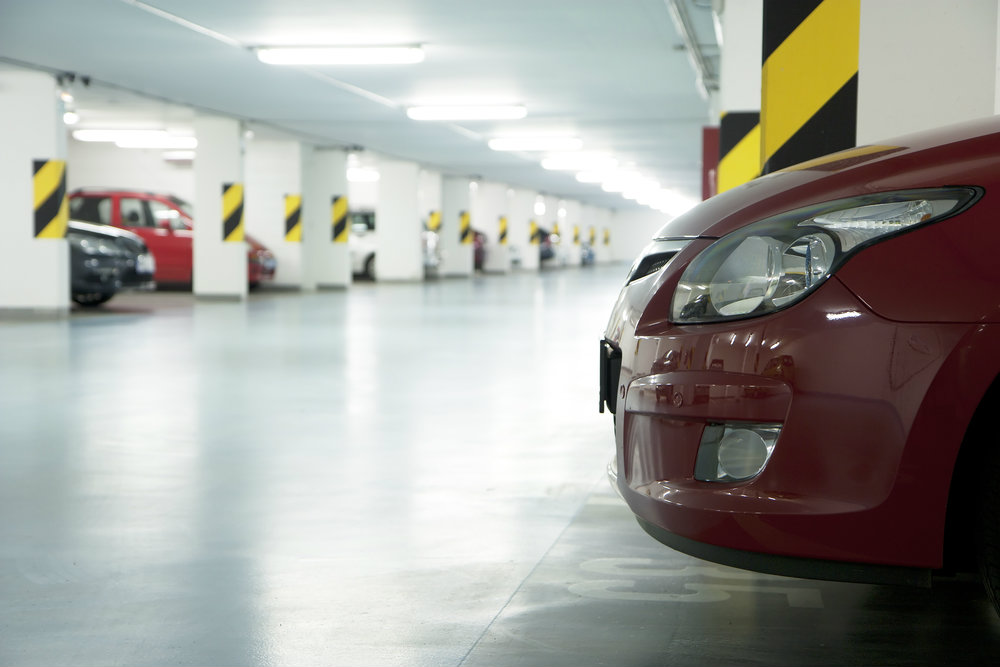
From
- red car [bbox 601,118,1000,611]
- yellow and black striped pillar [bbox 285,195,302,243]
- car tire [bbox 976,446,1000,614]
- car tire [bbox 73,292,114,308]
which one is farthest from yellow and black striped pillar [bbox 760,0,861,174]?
yellow and black striped pillar [bbox 285,195,302,243]

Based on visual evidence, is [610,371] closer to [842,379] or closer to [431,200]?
[842,379]

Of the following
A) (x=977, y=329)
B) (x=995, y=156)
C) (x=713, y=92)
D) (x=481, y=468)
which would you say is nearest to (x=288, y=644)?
(x=977, y=329)

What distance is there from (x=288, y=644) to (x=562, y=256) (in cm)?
4106

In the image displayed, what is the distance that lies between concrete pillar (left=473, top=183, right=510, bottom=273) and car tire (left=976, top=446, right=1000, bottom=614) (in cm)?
3182

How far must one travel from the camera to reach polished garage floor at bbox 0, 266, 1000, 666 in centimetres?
234

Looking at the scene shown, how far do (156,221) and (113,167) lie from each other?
220 inches

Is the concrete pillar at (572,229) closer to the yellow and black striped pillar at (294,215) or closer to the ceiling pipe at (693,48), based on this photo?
the yellow and black striped pillar at (294,215)

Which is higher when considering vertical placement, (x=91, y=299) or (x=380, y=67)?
(x=380, y=67)

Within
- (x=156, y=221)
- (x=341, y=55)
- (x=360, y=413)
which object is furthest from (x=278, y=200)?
(x=360, y=413)

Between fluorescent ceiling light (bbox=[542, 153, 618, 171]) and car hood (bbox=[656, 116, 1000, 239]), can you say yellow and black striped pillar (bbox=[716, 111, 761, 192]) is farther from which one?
fluorescent ceiling light (bbox=[542, 153, 618, 171])

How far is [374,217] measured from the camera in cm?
2716

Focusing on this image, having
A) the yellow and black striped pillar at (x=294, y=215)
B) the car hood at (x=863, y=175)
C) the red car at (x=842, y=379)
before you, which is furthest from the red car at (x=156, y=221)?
the red car at (x=842, y=379)

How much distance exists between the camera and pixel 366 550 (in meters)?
3.11

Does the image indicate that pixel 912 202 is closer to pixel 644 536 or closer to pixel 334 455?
pixel 644 536
